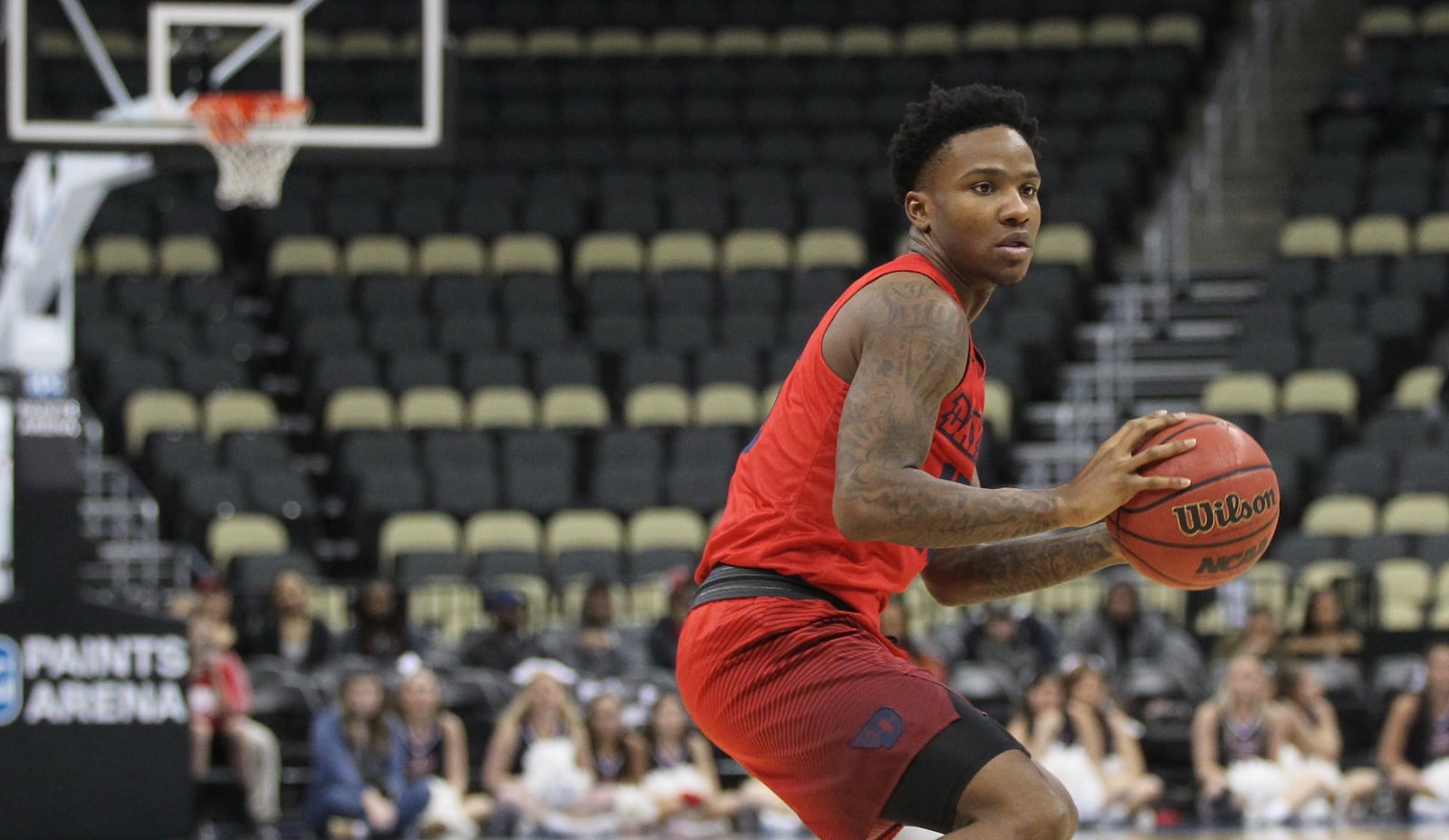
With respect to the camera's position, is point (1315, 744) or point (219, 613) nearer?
point (1315, 744)

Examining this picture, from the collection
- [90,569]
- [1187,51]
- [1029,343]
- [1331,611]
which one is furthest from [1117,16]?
[90,569]

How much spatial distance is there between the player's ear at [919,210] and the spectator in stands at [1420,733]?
7134mm

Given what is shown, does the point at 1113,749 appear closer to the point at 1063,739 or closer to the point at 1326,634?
the point at 1063,739

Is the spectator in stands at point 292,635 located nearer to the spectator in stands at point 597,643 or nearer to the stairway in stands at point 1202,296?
the spectator in stands at point 597,643

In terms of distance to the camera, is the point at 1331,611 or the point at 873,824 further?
the point at 1331,611

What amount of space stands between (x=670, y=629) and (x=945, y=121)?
7487 mm

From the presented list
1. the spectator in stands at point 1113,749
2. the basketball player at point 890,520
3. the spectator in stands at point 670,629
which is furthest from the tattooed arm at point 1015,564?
the spectator in stands at point 670,629

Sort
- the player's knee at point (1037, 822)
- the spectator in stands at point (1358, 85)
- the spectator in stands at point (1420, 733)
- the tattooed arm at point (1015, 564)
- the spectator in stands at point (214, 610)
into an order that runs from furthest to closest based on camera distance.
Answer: the spectator in stands at point (1358, 85) → the spectator in stands at point (214, 610) → the spectator in stands at point (1420, 733) → the tattooed arm at point (1015, 564) → the player's knee at point (1037, 822)

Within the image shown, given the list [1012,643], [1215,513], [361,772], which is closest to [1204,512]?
[1215,513]

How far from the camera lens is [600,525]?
12.8 meters

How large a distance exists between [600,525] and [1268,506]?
9376 millimetres

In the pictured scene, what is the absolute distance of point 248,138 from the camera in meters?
10.3

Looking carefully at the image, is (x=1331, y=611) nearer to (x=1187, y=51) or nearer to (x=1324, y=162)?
(x=1324, y=162)

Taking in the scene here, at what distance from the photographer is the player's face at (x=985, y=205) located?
11.9ft
